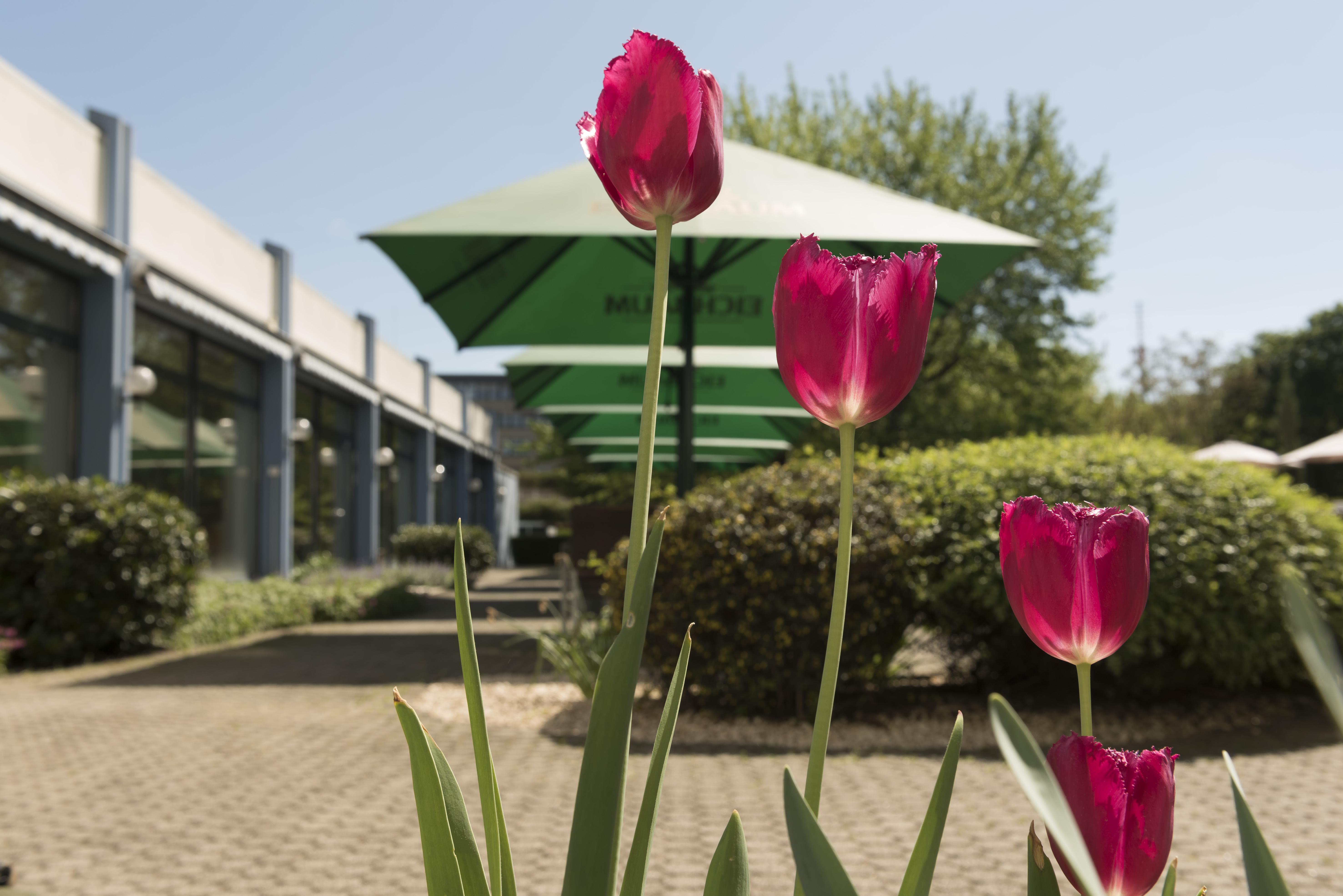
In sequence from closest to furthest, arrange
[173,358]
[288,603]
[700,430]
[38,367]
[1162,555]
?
[1162,555], [38,367], [288,603], [700,430], [173,358]

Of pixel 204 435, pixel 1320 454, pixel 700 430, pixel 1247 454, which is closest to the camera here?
pixel 700 430

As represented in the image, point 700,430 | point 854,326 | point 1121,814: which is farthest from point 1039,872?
point 700,430

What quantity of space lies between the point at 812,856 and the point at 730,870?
18 cm

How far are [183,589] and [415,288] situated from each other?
4.13m

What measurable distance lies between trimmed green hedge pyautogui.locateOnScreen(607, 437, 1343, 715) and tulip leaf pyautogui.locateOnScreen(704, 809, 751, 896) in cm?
366

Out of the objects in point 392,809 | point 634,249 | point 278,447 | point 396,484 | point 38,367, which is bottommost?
point 392,809

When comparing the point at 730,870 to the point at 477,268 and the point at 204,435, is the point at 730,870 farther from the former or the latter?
the point at 204,435

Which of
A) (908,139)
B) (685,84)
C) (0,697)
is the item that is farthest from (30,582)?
(908,139)

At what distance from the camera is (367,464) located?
20109 mm

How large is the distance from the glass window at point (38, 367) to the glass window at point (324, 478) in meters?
6.18

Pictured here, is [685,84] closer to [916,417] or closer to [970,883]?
[970,883]

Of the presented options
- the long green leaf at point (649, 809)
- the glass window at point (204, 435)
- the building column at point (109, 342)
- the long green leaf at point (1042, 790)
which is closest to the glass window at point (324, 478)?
the glass window at point (204, 435)

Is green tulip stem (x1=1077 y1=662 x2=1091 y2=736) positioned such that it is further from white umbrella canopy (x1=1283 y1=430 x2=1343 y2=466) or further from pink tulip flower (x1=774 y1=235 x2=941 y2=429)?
white umbrella canopy (x1=1283 y1=430 x2=1343 y2=466)

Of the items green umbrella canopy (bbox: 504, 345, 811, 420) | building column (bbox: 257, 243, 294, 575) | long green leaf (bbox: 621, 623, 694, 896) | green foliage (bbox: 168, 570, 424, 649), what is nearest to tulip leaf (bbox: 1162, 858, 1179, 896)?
long green leaf (bbox: 621, 623, 694, 896)
